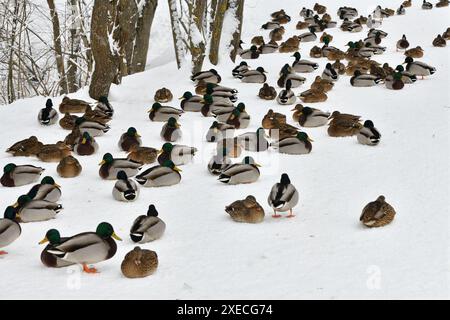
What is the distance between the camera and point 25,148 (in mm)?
9906

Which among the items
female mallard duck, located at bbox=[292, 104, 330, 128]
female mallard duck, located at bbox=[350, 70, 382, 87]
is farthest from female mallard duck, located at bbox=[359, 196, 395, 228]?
female mallard duck, located at bbox=[350, 70, 382, 87]

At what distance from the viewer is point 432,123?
1059 cm

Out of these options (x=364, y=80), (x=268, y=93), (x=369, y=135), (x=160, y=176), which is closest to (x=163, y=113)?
(x=268, y=93)

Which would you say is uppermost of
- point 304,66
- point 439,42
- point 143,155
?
point 439,42

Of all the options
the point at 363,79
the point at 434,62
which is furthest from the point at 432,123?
the point at 434,62

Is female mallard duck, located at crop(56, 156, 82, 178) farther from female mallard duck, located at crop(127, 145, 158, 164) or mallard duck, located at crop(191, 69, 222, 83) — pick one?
mallard duck, located at crop(191, 69, 222, 83)

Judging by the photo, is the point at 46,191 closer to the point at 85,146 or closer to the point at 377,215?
the point at 85,146

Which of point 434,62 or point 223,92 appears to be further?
point 434,62

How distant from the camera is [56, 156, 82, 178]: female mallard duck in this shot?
8992 mm

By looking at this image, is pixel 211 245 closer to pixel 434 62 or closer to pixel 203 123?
pixel 203 123

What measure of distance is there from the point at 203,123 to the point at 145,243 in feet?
16.5

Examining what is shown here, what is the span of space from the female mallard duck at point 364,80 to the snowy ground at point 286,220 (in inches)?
26.7

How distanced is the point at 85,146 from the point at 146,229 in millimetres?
3606
